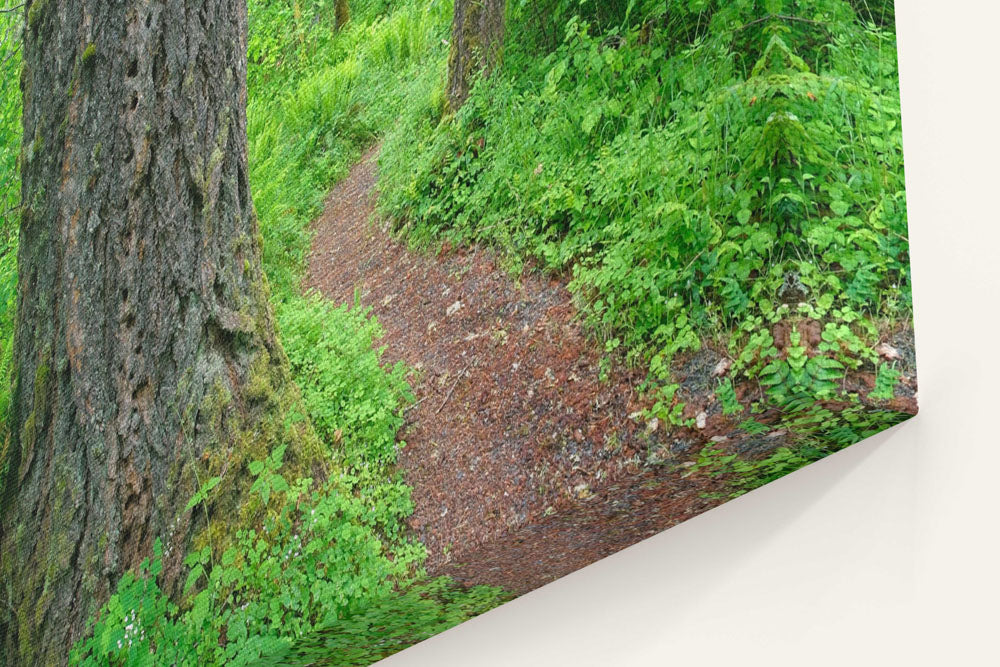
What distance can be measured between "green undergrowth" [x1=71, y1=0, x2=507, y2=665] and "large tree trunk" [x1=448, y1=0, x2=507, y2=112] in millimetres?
74

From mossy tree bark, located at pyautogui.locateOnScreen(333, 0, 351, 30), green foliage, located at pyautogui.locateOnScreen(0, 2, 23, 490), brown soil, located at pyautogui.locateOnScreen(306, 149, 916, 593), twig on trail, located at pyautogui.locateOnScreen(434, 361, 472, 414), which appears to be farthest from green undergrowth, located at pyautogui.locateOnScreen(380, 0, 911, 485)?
green foliage, located at pyautogui.locateOnScreen(0, 2, 23, 490)

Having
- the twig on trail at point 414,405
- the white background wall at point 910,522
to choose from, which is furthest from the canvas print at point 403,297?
the white background wall at point 910,522

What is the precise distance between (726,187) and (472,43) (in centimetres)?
123

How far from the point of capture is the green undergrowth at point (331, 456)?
9.76ft

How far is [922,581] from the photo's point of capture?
245 cm

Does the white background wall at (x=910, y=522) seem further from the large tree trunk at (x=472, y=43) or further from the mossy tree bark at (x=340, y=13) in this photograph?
the mossy tree bark at (x=340, y=13)

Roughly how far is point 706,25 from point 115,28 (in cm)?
235

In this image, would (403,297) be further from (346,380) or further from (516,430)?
(516,430)

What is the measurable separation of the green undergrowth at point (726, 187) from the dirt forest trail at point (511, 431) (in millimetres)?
143

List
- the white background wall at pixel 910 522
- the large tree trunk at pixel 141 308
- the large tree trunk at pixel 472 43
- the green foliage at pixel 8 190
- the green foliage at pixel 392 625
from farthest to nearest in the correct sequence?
the green foliage at pixel 8 190
the large tree trunk at pixel 141 308
the large tree trunk at pixel 472 43
the green foliage at pixel 392 625
the white background wall at pixel 910 522

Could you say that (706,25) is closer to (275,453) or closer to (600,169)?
(600,169)

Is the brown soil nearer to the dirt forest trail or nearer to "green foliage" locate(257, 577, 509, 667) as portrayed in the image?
the dirt forest trail

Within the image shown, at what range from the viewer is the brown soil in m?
2.56

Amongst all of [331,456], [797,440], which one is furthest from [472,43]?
[797,440]
